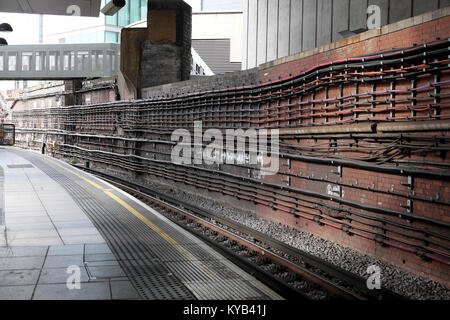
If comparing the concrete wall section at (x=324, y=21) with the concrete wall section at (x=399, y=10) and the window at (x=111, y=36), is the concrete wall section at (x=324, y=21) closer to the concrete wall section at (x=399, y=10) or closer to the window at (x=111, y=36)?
the concrete wall section at (x=399, y=10)

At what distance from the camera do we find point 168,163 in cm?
1638

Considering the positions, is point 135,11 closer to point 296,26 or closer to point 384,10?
point 296,26

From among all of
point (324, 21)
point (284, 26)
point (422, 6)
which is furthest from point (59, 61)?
point (422, 6)

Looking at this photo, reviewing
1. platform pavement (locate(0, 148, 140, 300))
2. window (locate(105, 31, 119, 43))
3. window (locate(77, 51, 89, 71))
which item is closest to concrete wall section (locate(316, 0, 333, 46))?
platform pavement (locate(0, 148, 140, 300))

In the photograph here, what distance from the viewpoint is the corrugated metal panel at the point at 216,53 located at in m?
40.4

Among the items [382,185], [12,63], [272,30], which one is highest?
[12,63]

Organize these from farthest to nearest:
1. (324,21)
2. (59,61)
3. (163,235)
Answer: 1. (59,61)
2. (324,21)
3. (163,235)

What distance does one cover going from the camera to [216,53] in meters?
41.3

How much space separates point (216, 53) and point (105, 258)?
3660cm

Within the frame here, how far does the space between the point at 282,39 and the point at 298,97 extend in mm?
6983

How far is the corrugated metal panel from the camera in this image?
40.4 metres
